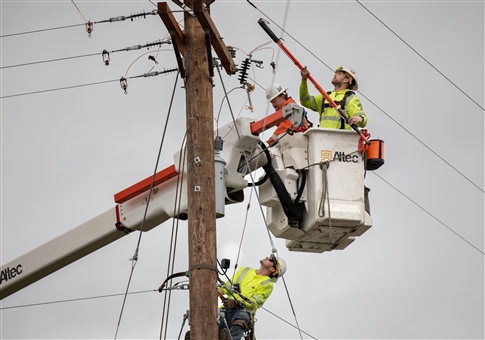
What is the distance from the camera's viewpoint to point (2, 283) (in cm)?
1872

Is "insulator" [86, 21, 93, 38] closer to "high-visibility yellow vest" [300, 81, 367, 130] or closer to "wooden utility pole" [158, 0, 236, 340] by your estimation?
"wooden utility pole" [158, 0, 236, 340]

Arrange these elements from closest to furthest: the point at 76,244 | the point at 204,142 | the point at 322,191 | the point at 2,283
Result: the point at 204,142
the point at 322,191
the point at 76,244
the point at 2,283

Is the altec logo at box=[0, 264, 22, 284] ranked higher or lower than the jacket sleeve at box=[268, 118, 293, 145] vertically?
lower

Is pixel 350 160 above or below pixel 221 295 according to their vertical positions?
A: above

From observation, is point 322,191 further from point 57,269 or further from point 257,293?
point 57,269

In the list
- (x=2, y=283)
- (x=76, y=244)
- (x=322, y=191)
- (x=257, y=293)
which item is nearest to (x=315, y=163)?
(x=322, y=191)

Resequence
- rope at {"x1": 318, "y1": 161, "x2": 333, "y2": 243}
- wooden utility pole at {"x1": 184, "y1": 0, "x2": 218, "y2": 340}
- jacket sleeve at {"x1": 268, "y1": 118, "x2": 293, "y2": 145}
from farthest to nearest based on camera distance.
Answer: jacket sleeve at {"x1": 268, "y1": 118, "x2": 293, "y2": 145} < rope at {"x1": 318, "y1": 161, "x2": 333, "y2": 243} < wooden utility pole at {"x1": 184, "y1": 0, "x2": 218, "y2": 340}

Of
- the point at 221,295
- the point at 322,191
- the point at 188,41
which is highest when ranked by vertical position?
the point at 188,41

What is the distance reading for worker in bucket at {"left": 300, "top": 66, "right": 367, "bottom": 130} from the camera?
653 inches

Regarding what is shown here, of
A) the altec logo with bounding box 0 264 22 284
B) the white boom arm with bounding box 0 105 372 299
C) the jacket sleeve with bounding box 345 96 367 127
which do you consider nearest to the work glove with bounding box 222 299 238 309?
the white boom arm with bounding box 0 105 372 299

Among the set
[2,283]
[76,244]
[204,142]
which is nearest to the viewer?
[204,142]

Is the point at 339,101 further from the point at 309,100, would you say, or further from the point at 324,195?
the point at 324,195

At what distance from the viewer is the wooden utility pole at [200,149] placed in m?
14.2

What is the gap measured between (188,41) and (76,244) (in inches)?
146
